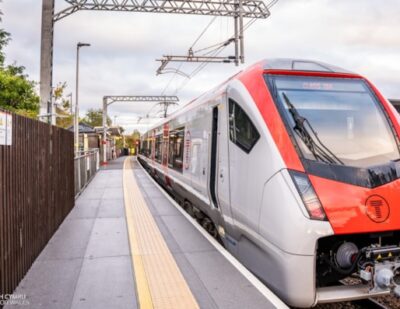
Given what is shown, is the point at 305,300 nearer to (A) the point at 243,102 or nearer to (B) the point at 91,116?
(A) the point at 243,102

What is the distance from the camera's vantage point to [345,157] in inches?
174

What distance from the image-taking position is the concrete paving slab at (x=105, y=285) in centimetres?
388

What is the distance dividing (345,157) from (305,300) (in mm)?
1634

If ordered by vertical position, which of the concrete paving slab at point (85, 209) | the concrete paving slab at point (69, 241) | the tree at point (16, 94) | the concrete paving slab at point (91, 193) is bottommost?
the concrete paving slab at point (69, 241)

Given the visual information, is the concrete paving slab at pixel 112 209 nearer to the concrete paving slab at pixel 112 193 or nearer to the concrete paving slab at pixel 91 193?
the concrete paving slab at pixel 112 193

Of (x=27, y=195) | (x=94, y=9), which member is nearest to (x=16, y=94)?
(x=94, y=9)

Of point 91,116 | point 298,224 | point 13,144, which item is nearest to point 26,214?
point 13,144

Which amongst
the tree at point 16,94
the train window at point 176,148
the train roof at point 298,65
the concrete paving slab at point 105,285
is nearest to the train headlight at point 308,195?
the train roof at point 298,65

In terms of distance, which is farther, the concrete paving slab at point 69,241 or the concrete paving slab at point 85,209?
the concrete paving slab at point 85,209

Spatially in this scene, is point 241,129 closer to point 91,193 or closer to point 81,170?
point 91,193

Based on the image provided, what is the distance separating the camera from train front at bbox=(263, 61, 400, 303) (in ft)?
12.9

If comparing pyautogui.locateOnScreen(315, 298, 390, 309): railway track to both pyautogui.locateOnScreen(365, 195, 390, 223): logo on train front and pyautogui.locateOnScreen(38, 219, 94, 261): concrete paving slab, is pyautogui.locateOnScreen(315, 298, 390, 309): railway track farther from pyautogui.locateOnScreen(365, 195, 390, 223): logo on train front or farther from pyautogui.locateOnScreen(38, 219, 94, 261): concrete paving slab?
pyautogui.locateOnScreen(38, 219, 94, 261): concrete paving slab

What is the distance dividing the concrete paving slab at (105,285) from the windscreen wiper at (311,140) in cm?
248

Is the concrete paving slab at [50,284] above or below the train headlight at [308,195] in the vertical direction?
below
